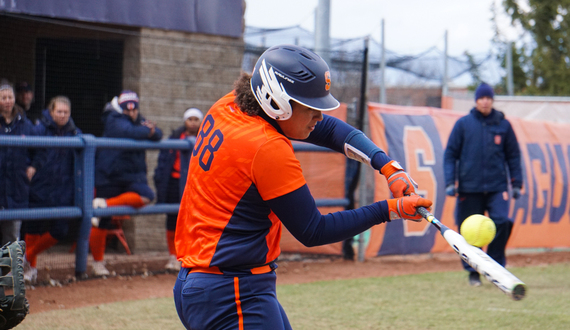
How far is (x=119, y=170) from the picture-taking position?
7.27 metres

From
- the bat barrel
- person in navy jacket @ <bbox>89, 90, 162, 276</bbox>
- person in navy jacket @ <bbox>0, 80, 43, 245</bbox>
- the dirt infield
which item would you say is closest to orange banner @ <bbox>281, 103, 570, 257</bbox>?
the dirt infield

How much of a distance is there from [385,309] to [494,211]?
1922 millimetres

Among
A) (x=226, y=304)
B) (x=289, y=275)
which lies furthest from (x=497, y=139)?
(x=226, y=304)

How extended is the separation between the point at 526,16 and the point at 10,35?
18740mm

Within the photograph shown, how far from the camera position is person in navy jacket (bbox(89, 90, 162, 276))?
7.17 metres

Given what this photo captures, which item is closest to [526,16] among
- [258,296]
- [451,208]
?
[451,208]

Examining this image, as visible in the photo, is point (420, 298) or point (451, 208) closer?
point (420, 298)

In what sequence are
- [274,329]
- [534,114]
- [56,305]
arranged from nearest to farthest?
[274,329]
[56,305]
[534,114]

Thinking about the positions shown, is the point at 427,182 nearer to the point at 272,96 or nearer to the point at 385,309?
the point at 385,309

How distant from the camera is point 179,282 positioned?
9.18 ft

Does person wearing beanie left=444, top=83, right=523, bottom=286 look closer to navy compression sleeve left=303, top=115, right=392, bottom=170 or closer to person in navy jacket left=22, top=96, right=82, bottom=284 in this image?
navy compression sleeve left=303, top=115, right=392, bottom=170

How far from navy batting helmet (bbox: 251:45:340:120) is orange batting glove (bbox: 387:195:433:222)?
0.52 m

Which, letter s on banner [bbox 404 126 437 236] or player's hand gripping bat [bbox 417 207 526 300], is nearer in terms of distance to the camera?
player's hand gripping bat [bbox 417 207 526 300]

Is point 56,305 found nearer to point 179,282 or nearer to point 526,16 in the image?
point 179,282
